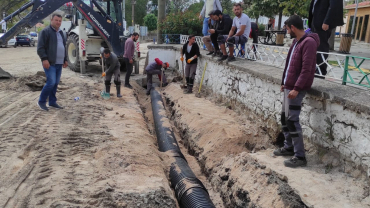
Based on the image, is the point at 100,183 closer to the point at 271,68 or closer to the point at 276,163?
the point at 276,163

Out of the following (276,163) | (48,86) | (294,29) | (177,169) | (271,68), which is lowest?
(177,169)

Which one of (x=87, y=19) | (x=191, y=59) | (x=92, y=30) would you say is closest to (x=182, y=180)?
(x=191, y=59)

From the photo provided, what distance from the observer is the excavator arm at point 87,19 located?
8.68 metres

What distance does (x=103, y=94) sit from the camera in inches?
317

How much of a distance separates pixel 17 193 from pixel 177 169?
211cm

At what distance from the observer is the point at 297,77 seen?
12.5 feet

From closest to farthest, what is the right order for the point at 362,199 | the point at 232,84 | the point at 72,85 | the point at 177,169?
the point at 362,199
the point at 177,169
the point at 232,84
the point at 72,85

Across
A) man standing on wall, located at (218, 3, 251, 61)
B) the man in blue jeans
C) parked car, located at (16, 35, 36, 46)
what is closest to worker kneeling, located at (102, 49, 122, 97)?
the man in blue jeans

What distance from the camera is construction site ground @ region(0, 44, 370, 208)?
3.17m

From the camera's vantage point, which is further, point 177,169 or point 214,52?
point 214,52

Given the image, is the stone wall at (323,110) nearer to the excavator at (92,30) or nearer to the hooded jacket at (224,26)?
the hooded jacket at (224,26)

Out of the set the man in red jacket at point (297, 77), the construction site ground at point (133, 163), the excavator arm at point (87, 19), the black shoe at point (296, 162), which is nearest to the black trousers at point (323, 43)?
the man in red jacket at point (297, 77)

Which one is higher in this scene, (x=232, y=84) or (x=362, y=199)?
(x=232, y=84)

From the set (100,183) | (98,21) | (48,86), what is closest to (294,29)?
(100,183)
